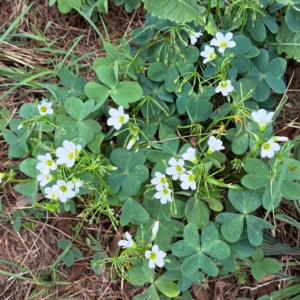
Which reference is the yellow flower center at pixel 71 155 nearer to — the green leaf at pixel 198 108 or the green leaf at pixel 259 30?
the green leaf at pixel 198 108

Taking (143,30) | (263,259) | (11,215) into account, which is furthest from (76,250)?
(143,30)

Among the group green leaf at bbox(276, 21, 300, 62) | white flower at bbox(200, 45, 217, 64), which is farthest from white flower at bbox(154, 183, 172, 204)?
green leaf at bbox(276, 21, 300, 62)

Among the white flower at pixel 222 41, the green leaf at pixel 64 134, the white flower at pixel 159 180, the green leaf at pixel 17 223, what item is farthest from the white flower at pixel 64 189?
the white flower at pixel 222 41

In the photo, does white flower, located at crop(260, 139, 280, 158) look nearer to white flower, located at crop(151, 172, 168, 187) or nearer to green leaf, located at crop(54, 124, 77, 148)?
white flower, located at crop(151, 172, 168, 187)

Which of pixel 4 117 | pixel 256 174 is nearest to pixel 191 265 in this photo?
pixel 256 174

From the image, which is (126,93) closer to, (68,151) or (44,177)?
(68,151)
